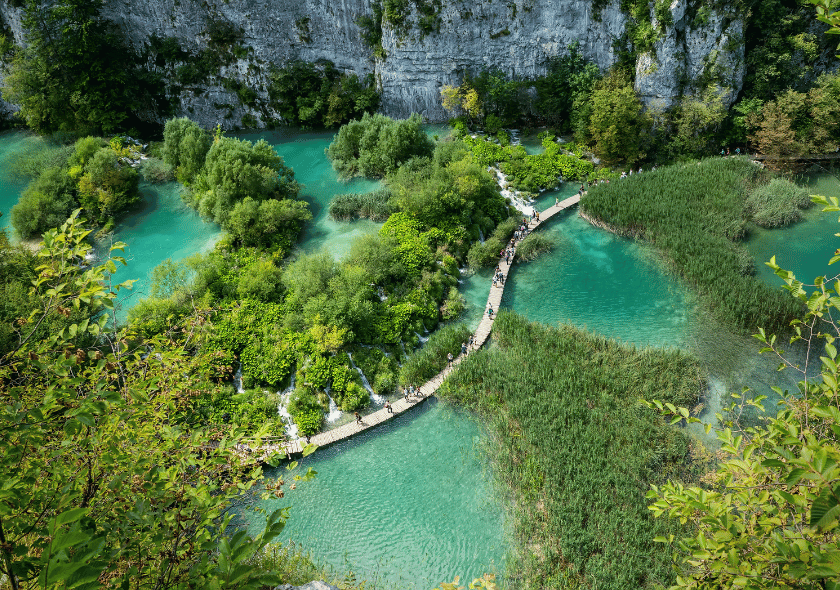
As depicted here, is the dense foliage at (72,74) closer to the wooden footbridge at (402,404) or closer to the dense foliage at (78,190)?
the dense foliage at (78,190)

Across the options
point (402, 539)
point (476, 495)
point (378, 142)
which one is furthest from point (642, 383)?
point (378, 142)

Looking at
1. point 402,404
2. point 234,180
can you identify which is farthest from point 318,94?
point 402,404

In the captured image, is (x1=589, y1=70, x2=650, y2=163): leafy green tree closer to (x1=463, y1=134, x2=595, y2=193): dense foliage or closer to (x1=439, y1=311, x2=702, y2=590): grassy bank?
(x1=463, y1=134, x2=595, y2=193): dense foliage

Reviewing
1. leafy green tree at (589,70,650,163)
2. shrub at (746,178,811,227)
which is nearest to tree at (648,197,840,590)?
shrub at (746,178,811,227)

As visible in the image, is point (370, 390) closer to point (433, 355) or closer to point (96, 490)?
point (433, 355)

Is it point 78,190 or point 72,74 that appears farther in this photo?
point 72,74

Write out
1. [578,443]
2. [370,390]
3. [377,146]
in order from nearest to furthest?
1. [578,443]
2. [370,390]
3. [377,146]
